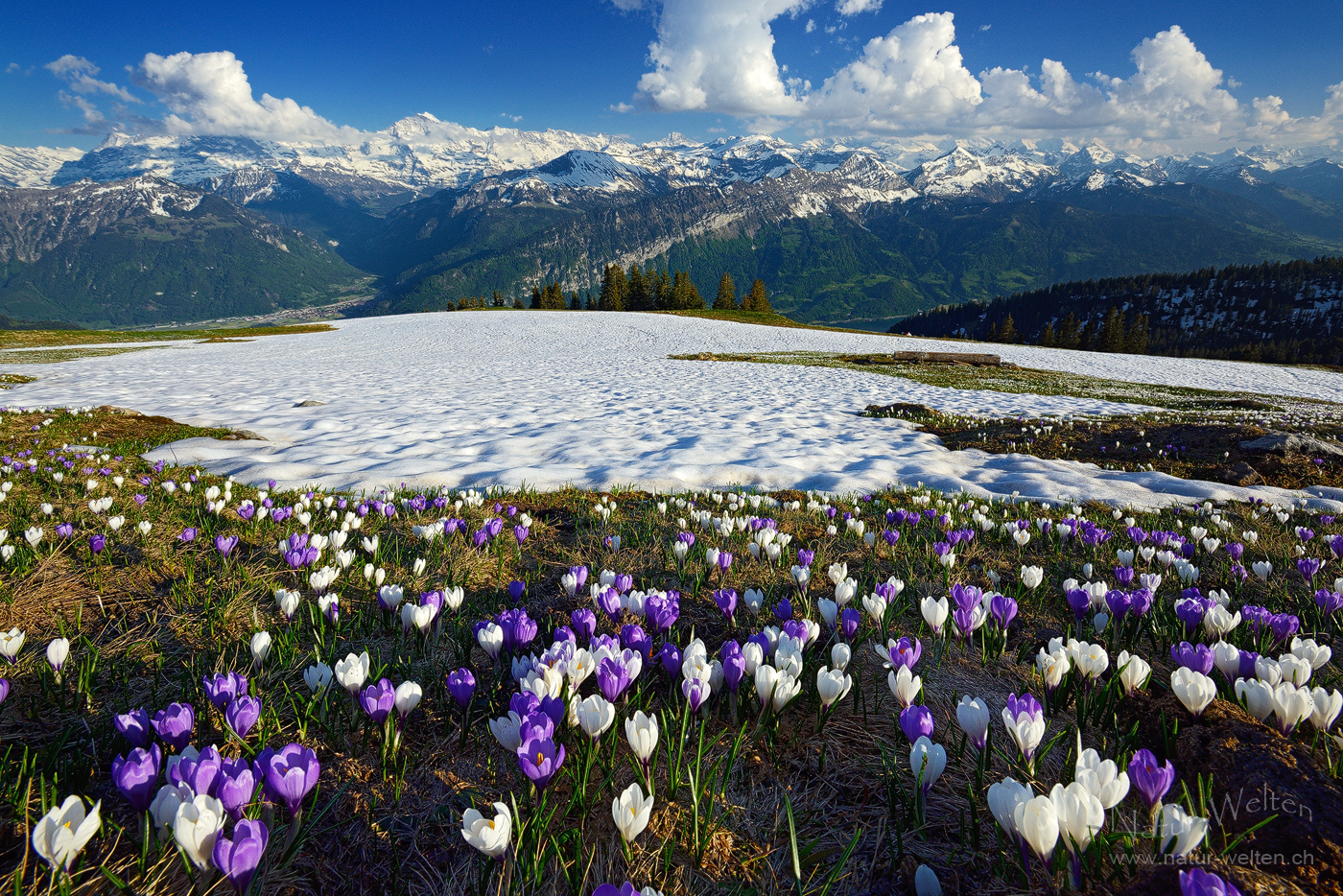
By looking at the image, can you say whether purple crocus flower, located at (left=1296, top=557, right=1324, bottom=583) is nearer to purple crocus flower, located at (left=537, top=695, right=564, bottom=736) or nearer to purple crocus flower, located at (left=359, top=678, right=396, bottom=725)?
purple crocus flower, located at (left=537, top=695, right=564, bottom=736)

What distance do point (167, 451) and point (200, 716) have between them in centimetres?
850

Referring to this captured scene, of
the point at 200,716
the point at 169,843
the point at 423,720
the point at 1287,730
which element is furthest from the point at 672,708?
the point at 1287,730

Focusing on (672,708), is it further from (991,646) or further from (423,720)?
(991,646)

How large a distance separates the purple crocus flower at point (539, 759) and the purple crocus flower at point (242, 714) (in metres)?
0.97

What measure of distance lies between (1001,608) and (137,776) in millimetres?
3536

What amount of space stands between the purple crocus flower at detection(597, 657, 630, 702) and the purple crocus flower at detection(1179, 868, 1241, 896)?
161cm

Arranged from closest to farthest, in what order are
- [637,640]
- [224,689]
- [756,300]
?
1. [224,689]
2. [637,640]
3. [756,300]

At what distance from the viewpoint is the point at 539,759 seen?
1788 mm

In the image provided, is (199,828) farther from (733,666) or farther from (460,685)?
(733,666)

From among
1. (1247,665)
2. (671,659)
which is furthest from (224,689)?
(1247,665)

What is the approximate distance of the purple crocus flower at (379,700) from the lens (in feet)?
6.83

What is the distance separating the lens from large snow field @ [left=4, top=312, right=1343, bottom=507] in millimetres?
7996

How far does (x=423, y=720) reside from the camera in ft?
8.11

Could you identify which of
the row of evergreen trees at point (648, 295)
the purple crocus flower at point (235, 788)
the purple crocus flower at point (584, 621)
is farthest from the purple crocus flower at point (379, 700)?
the row of evergreen trees at point (648, 295)
